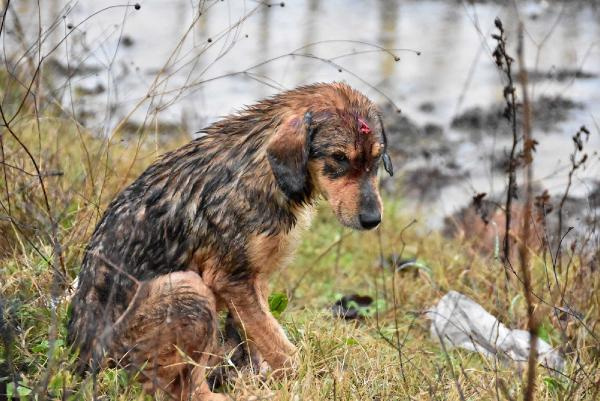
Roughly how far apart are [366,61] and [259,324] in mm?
9143

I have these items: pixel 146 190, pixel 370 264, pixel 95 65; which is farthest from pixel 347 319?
pixel 95 65

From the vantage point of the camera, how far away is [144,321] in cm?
448

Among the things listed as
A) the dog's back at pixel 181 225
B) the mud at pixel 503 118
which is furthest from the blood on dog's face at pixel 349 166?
the mud at pixel 503 118

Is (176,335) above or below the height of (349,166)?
below

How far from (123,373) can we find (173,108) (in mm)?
7122

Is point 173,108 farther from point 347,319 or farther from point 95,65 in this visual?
point 347,319

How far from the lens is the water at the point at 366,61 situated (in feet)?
33.8

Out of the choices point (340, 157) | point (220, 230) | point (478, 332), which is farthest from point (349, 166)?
point (478, 332)

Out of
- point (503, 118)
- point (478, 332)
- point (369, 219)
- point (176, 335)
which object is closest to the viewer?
point (176, 335)

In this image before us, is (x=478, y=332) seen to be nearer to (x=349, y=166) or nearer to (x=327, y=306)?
(x=327, y=306)

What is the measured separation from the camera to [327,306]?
6531mm

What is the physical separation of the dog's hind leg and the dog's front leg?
0.50ft

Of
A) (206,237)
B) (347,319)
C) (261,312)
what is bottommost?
(347,319)

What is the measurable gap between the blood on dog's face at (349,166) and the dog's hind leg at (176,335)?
2.54ft
